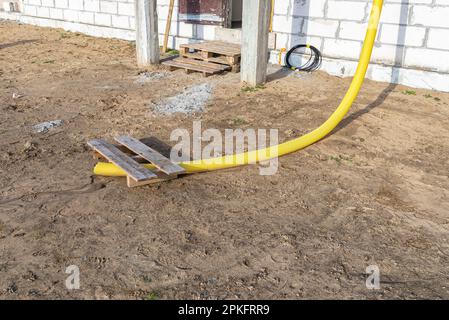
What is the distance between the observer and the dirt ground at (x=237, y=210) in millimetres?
2936

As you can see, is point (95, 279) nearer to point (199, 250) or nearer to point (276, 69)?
point (199, 250)

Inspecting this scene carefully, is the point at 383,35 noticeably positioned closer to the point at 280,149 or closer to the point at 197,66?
the point at 197,66

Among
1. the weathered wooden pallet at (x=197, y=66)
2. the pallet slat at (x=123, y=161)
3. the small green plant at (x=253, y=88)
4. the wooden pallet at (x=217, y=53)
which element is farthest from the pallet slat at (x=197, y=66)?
the pallet slat at (x=123, y=161)

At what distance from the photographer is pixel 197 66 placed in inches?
326

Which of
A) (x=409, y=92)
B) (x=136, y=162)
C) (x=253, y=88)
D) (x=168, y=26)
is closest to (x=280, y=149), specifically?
(x=136, y=162)

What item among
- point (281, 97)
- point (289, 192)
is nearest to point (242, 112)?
point (281, 97)

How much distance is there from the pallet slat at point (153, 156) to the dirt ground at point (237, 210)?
215mm

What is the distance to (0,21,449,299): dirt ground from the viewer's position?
116 inches

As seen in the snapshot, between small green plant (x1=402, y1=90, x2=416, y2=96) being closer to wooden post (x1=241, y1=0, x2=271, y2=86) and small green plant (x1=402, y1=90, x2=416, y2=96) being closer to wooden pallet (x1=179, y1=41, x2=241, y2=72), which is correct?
wooden post (x1=241, y1=0, x2=271, y2=86)

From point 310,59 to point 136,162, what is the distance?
5.13 m

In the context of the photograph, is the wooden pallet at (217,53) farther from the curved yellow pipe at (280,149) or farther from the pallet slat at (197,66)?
the curved yellow pipe at (280,149)

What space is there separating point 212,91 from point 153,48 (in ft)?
7.64

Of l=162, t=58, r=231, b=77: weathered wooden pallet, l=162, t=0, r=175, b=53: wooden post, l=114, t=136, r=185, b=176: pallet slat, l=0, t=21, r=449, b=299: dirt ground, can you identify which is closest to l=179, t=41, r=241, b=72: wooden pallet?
l=162, t=58, r=231, b=77: weathered wooden pallet
